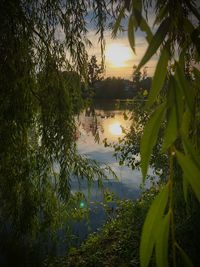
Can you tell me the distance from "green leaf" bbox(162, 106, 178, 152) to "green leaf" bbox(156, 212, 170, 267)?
127mm

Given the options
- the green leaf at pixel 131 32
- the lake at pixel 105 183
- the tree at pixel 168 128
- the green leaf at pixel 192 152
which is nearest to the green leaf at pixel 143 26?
the green leaf at pixel 131 32

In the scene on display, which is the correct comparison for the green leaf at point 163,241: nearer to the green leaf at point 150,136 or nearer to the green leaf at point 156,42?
the green leaf at point 150,136

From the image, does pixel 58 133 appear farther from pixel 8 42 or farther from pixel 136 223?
pixel 136 223

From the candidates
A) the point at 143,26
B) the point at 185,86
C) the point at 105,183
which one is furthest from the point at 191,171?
the point at 105,183

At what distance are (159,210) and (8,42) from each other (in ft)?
7.13

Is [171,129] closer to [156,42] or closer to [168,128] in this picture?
[168,128]

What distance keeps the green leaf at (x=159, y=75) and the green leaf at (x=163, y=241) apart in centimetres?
21

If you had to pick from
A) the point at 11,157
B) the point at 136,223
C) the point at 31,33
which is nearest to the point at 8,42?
the point at 31,33

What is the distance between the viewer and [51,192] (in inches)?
149

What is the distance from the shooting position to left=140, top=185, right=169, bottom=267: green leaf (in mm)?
707

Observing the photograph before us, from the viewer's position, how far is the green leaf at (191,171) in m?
0.68

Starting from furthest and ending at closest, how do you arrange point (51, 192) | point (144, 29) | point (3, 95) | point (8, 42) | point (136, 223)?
point (136, 223), point (51, 192), point (3, 95), point (8, 42), point (144, 29)

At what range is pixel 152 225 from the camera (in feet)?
2.35

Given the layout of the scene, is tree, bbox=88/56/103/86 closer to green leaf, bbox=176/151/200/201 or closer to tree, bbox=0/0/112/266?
tree, bbox=0/0/112/266
